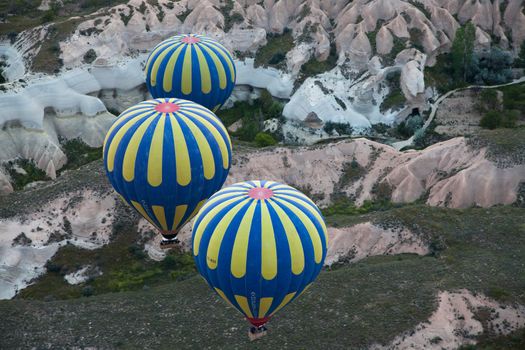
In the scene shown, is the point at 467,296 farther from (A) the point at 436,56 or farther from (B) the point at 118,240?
(A) the point at 436,56

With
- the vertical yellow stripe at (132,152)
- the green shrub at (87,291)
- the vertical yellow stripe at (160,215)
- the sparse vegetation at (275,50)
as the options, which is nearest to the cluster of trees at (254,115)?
the sparse vegetation at (275,50)

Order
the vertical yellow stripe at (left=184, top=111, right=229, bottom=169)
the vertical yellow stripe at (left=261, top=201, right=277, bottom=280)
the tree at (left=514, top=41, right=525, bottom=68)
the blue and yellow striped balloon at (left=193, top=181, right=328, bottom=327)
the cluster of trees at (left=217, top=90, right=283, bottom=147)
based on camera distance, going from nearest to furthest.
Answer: the vertical yellow stripe at (left=261, top=201, right=277, bottom=280) → the blue and yellow striped balloon at (left=193, top=181, right=328, bottom=327) → the vertical yellow stripe at (left=184, top=111, right=229, bottom=169) → the cluster of trees at (left=217, top=90, right=283, bottom=147) → the tree at (left=514, top=41, right=525, bottom=68)

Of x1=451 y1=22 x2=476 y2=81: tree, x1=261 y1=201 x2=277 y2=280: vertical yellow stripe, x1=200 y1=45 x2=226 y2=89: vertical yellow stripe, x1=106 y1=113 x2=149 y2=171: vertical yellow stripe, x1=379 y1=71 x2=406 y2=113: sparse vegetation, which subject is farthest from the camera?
x1=451 y1=22 x2=476 y2=81: tree

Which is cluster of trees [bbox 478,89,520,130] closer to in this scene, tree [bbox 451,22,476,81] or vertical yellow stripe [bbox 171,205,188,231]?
tree [bbox 451,22,476,81]

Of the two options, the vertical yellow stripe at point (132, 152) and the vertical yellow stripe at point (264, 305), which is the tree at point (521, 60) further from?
the vertical yellow stripe at point (264, 305)

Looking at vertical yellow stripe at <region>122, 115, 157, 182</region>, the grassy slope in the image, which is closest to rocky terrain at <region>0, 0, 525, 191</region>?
the grassy slope

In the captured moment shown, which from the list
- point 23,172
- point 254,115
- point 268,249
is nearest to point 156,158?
point 268,249

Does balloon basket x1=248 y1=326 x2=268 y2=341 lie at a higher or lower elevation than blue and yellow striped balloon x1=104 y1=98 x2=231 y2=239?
lower
